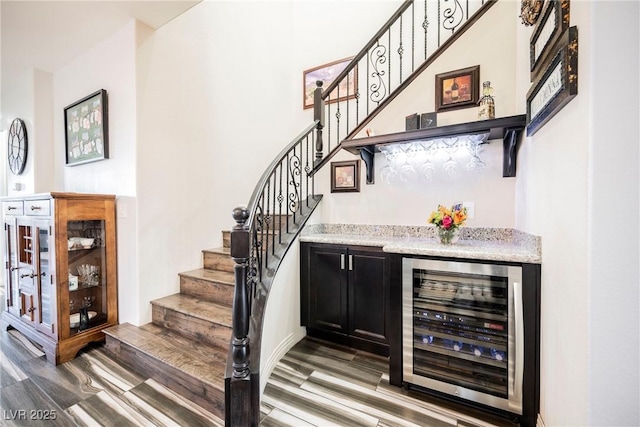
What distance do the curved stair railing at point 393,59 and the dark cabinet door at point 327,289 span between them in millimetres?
962

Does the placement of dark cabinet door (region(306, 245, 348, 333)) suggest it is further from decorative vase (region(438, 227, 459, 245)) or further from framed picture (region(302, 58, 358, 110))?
framed picture (region(302, 58, 358, 110))

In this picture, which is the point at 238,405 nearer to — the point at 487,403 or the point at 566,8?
the point at 487,403

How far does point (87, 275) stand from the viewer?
2494mm

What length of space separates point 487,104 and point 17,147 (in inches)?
218

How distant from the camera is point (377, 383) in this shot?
1979 millimetres

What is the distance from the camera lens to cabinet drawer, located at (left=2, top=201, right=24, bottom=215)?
2613mm

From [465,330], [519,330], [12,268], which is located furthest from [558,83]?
[12,268]

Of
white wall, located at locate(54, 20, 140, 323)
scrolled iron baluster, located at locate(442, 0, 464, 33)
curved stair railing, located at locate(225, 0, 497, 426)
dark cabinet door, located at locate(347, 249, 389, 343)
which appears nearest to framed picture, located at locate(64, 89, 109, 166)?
white wall, located at locate(54, 20, 140, 323)

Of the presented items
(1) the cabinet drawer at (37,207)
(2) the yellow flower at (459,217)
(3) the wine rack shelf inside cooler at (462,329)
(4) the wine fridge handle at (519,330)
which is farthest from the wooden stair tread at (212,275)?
(4) the wine fridge handle at (519,330)

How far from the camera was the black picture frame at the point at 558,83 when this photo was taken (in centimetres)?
102

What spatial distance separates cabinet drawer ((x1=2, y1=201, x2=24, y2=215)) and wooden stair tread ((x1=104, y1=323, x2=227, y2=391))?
154 centimetres

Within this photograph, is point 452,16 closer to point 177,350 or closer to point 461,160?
point 461,160

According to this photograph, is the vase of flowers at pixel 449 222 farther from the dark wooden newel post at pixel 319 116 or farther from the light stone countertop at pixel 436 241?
the dark wooden newel post at pixel 319 116

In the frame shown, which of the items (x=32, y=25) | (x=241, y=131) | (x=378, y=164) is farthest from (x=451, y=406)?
(x=32, y=25)
